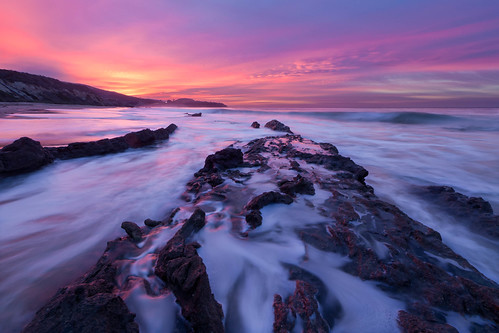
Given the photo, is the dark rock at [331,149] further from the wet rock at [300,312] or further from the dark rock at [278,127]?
the dark rock at [278,127]

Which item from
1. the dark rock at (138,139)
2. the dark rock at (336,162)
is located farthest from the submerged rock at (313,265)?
the dark rock at (138,139)

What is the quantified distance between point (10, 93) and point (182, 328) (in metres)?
60.6

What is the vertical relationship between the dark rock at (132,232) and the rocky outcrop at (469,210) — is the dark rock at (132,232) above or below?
above

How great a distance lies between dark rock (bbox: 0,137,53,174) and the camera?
16.1ft

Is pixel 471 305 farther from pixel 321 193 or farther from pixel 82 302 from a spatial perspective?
pixel 82 302

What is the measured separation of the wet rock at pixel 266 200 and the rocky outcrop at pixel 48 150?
555 centimetres

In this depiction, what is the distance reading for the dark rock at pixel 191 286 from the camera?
1578 mm

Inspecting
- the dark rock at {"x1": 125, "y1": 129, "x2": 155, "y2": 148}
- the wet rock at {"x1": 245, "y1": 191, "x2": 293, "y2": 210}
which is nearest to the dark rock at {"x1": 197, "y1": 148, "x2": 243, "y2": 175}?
the wet rock at {"x1": 245, "y1": 191, "x2": 293, "y2": 210}

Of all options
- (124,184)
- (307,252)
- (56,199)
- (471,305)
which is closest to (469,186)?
(471,305)

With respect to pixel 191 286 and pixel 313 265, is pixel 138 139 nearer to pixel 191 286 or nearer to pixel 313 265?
pixel 191 286

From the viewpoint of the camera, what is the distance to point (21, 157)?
5.11 metres

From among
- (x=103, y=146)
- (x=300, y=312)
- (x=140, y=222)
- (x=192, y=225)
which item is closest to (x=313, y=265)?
(x=300, y=312)

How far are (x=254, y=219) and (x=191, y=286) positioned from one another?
4.45 ft

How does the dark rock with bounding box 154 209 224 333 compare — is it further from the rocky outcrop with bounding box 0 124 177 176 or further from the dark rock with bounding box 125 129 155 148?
the dark rock with bounding box 125 129 155 148
